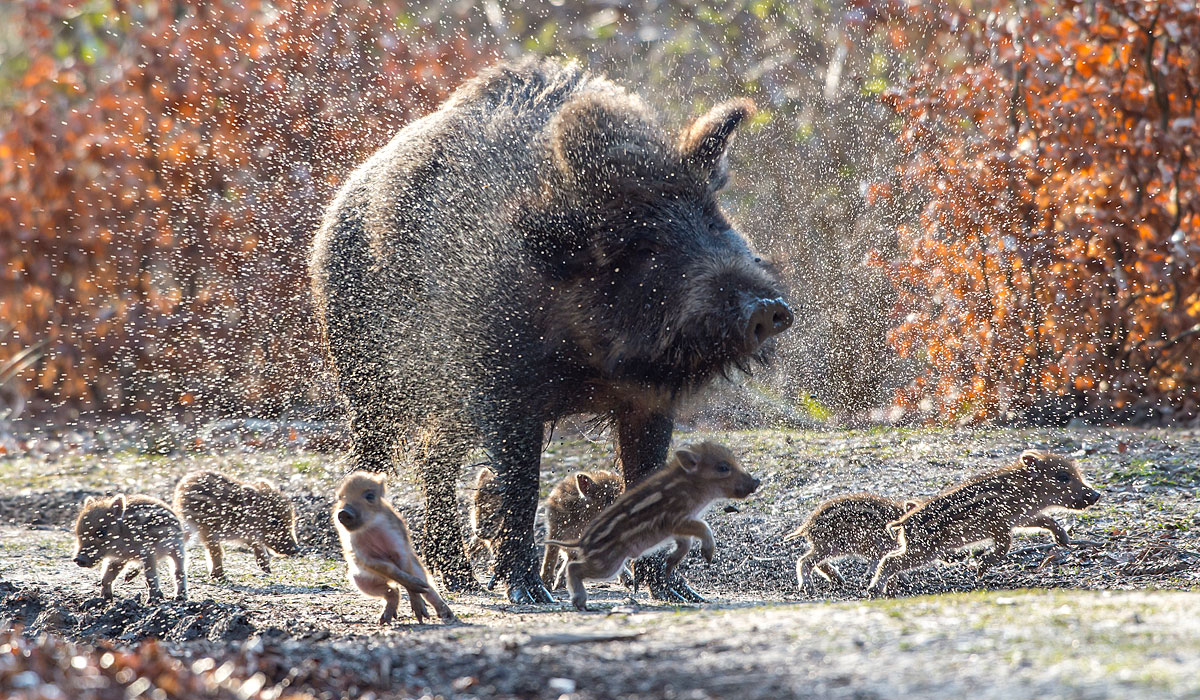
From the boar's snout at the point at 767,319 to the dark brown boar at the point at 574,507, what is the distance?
1.09m

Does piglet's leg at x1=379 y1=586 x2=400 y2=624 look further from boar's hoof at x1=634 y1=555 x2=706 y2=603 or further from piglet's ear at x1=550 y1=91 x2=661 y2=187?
piglet's ear at x1=550 y1=91 x2=661 y2=187

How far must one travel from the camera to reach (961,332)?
870 cm

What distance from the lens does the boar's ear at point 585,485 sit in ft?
17.4

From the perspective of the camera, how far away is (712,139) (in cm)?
511

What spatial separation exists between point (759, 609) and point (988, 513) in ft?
5.09

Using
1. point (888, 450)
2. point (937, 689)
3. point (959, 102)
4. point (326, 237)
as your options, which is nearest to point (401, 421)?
point (326, 237)

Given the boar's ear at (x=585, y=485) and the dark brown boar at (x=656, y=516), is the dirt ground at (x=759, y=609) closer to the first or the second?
the dark brown boar at (x=656, y=516)

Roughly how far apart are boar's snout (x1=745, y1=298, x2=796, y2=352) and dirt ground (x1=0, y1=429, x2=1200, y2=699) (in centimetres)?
96

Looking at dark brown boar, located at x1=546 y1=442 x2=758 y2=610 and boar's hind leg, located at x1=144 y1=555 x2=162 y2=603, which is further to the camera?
boar's hind leg, located at x1=144 y1=555 x2=162 y2=603

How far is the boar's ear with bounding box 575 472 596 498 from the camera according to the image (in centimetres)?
531

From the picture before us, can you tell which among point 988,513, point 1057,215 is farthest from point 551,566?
point 1057,215

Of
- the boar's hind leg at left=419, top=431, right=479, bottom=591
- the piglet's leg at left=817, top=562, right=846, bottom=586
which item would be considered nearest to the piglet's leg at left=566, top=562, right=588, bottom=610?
the boar's hind leg at left=419, top=431, right=479, bottom=591

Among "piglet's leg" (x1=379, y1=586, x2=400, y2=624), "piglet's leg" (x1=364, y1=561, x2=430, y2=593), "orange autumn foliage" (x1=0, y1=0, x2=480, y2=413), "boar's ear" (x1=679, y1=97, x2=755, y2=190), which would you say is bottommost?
"piglet's leg" (x1=379, y1=586, x2=400, y2=624)

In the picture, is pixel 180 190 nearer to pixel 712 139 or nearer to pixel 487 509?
pixel 487 509
